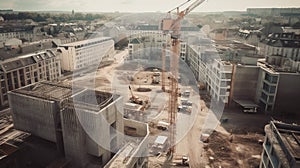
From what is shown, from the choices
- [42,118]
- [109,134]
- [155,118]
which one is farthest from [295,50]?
[42,118]

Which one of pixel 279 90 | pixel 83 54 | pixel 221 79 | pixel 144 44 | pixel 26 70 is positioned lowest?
pixel 279 90

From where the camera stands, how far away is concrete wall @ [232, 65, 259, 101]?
62.4ft

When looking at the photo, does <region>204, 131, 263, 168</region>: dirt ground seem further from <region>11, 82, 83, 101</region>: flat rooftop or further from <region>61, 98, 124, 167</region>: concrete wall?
<region>11, 82, 83, 101</region>: flat rooftop

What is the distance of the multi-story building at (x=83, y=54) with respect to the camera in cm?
2840

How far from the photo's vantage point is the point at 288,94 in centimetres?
1778

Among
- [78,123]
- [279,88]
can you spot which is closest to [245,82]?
[279,88]

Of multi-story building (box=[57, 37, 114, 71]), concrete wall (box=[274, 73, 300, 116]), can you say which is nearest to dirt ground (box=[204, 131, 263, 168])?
concrete wall (box=[274, 73, 300, 116])

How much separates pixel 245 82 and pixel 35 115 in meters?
16.5

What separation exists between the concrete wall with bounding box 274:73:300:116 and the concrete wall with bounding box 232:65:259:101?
212 cm

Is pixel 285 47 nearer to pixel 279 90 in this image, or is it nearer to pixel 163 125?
pixel 279 90

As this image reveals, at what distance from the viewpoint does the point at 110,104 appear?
1088cm

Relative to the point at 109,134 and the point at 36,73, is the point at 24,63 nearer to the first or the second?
the point at 36,73

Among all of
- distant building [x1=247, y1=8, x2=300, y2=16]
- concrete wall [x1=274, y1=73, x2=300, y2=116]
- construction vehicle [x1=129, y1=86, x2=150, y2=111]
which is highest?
distant building [x1=247, y1=8, x2=300, y2=16]

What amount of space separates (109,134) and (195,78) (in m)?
17.9
